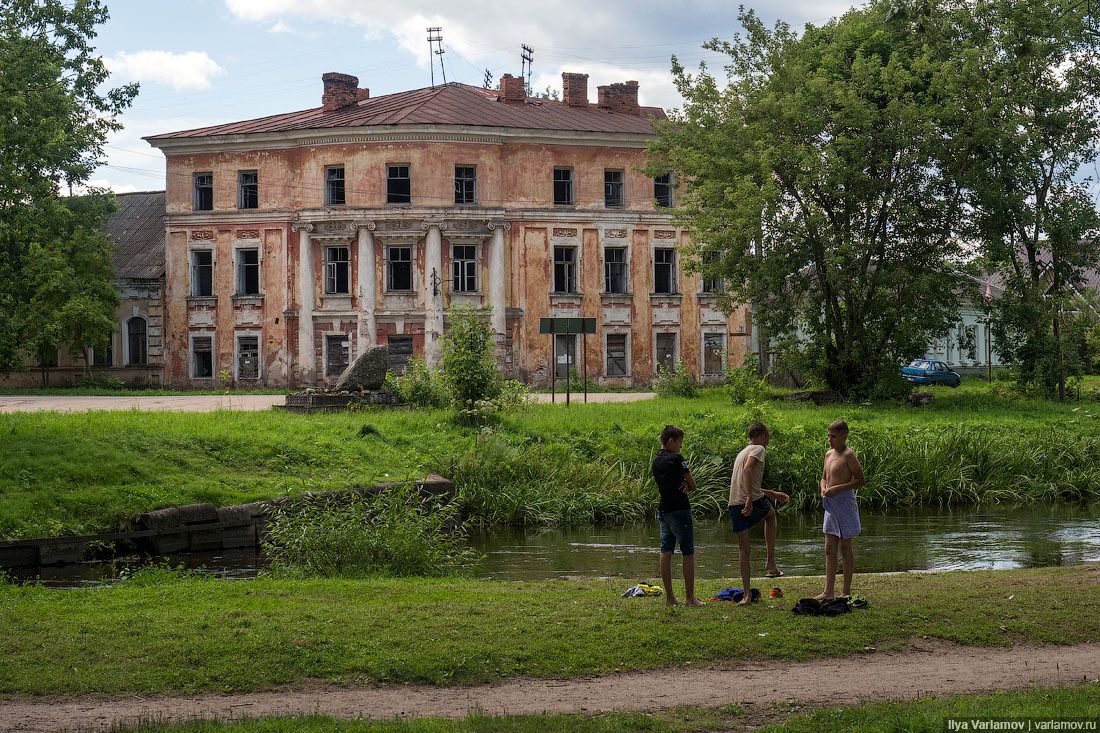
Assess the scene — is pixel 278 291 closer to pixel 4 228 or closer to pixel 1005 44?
pixel 4 228

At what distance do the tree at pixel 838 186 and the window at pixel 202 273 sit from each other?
21.8m

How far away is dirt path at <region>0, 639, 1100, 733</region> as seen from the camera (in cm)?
638

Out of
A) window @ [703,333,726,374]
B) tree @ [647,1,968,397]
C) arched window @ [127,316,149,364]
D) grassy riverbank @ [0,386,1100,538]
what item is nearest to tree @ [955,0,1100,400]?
tree @ [647,1,968,397]

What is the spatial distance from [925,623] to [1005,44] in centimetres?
2640

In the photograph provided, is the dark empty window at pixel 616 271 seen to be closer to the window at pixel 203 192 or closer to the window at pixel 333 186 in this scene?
the window at pixel 333 186

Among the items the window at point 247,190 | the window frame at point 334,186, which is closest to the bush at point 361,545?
the window frame at point 334,186

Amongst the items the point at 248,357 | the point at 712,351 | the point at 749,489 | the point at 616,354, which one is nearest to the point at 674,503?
the point at 749,489

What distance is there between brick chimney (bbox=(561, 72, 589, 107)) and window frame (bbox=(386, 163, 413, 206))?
9.86m

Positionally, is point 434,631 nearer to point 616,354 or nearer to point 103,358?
point 616,354

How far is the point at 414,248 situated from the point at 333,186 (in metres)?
4.39

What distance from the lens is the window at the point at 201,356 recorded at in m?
43.7

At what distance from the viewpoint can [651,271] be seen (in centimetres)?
4431

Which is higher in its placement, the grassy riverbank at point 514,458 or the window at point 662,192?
the window at point 662,192

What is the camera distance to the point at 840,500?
9594 millimetres
